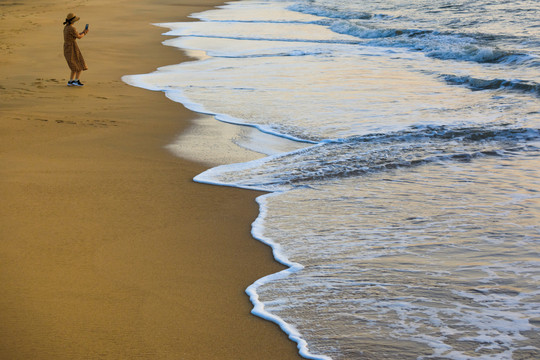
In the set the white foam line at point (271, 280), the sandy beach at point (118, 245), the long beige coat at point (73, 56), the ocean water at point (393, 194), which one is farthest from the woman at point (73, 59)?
the white foam line at point (271, 280)

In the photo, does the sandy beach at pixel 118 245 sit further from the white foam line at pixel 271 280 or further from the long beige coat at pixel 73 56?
the long beige coat at pixel 73 56

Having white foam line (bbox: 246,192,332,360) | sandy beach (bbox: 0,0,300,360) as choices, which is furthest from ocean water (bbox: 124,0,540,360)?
sandy beach (bbox: 0,0,300,360)

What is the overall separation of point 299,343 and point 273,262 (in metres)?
1.01

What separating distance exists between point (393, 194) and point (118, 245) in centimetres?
240

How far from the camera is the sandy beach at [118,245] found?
3082mm

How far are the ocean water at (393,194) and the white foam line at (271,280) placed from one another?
0.01m

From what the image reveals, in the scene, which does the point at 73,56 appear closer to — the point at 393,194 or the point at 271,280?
the point at 393,194

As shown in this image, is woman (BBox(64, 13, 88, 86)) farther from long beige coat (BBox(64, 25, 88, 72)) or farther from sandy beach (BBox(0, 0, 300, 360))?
sandy beach (BBox(0, 0, 300, 360))

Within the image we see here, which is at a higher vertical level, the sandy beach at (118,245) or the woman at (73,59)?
the woman at (73,59)

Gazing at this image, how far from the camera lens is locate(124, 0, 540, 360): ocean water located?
129 inches

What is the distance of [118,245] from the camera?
416 cm

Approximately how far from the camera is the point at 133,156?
20.7 ft

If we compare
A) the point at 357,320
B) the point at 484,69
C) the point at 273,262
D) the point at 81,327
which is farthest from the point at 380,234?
the point at 484,69

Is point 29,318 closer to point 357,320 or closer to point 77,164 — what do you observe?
point 357,320
